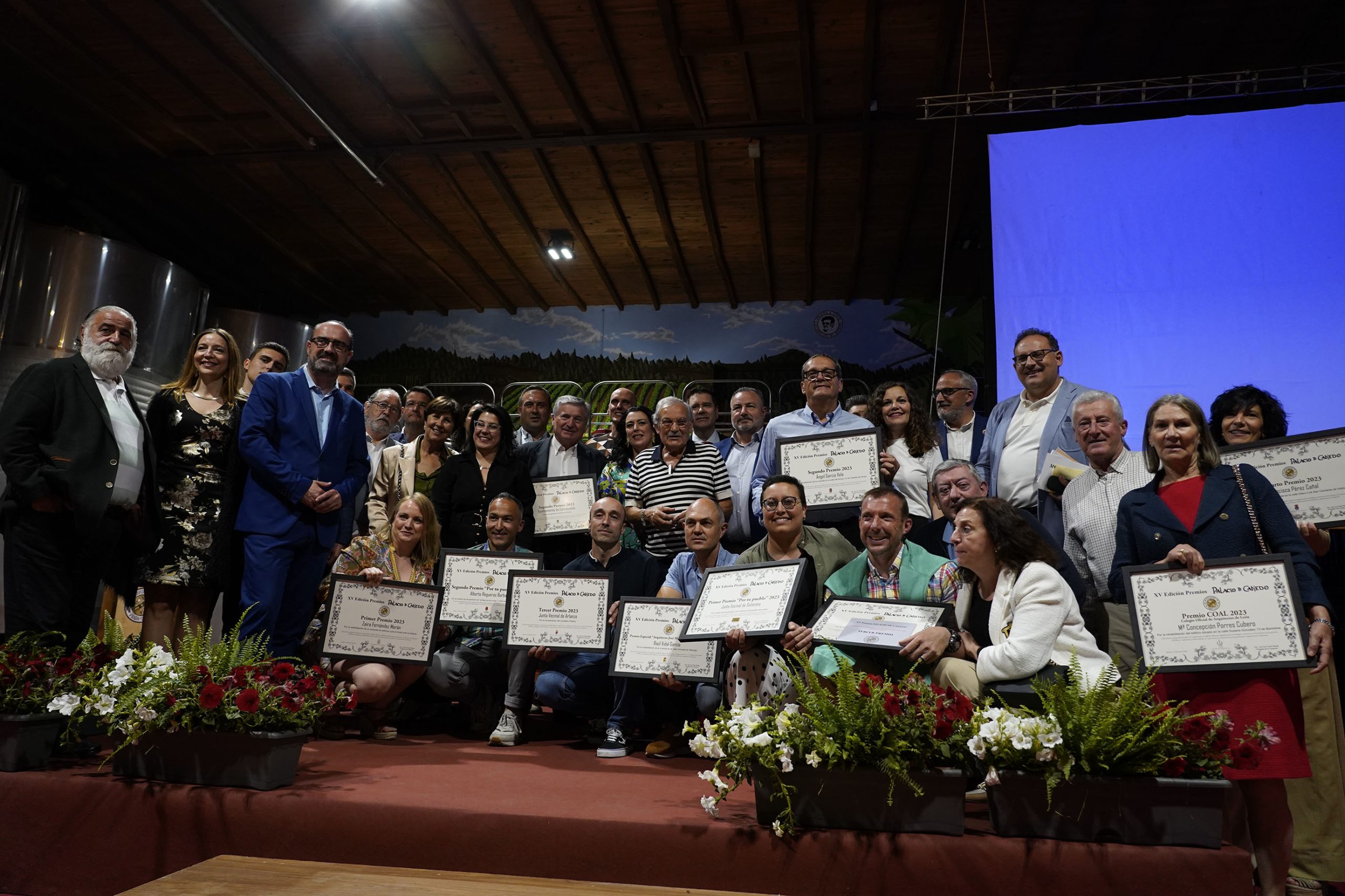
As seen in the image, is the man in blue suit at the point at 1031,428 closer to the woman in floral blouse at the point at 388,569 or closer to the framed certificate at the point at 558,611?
the framed certificate at the point at 558,611

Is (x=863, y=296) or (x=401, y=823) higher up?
(x=863, y=296)

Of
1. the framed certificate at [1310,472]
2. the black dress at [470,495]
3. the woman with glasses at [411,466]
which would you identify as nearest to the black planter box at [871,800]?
the framed certificate at [1310,472]

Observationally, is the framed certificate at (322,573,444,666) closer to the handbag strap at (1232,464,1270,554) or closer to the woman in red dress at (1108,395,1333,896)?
the woman in red dress at (1108,395,1333,896)

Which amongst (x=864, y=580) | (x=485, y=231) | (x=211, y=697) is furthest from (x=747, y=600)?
(x=485, y=231)

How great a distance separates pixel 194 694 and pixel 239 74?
641 cm

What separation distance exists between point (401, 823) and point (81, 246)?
335 inches

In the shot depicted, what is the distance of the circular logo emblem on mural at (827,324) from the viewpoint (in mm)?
11898

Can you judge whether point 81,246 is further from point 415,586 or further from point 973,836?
point 973,836

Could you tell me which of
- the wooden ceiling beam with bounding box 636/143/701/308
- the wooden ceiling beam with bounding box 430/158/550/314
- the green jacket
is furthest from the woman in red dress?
the wooden ceiling beam with bounding box 430/158/550/314

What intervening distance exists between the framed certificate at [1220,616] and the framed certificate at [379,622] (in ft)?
9.52

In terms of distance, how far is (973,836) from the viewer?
2.53m

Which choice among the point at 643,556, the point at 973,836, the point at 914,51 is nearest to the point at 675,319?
the point at 914,51

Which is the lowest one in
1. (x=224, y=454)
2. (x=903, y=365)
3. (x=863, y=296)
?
(x=224, y=454)

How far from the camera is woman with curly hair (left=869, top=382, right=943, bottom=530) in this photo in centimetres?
455
